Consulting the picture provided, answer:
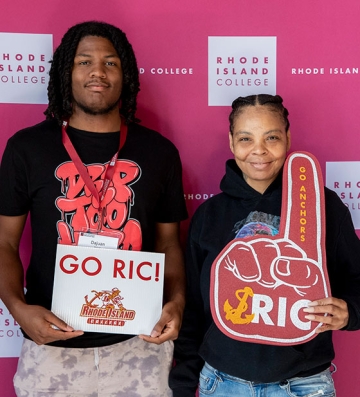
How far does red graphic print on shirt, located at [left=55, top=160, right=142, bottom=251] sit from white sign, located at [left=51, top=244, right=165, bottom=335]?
62mm

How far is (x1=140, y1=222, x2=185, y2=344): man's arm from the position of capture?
4.41 feet

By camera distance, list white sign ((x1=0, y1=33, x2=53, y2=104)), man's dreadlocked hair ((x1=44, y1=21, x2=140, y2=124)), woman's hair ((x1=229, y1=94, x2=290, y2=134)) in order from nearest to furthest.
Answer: woman's hair ((x1=229, y1=94, x2=290, y2=134)), man's dreadlocked hair ((x1=44, y1=21, x2=140, y2=124)), white sign ((x1=0, y1=33, x2=53, y2=104))

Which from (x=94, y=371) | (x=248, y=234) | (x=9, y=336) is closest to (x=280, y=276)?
(x=248, y=234)

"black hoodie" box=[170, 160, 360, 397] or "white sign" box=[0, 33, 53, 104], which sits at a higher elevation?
"white sign" box=[0, 33, 53, 104]

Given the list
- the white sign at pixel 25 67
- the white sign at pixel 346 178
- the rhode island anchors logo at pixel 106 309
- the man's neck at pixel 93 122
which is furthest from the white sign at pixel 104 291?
the white sign at pixel 346 178

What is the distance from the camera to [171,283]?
4.86 feet

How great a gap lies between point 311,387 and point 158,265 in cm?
48

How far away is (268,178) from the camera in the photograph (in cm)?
136

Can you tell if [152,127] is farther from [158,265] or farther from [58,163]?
[158,265]

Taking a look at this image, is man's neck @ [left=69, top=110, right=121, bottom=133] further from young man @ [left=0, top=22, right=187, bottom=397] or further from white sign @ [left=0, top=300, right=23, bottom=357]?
white sign @ [left=0, top=300, right=23, bottom=357]

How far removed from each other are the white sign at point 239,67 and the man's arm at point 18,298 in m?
0.74

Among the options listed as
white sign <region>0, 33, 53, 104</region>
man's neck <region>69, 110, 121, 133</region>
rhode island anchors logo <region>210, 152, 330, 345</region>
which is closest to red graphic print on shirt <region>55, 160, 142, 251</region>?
man's neck <region>69, 110, 121, 133</region>

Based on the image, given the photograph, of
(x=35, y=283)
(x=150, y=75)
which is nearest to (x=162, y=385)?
(x=35, y=283)

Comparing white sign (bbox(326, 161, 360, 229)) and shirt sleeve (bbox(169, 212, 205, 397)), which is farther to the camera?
white sign (bbox(326, 161, 360, 229))
